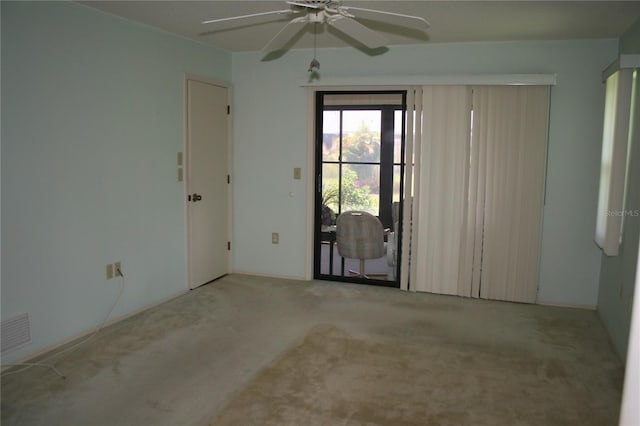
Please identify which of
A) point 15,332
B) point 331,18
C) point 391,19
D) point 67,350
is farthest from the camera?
point 391,19

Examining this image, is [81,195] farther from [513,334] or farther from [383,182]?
[513,334]

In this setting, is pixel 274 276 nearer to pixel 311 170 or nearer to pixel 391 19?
pixel 311 170

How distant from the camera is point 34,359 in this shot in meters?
3.21

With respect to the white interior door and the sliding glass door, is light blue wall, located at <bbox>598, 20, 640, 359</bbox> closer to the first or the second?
the sliding glass door

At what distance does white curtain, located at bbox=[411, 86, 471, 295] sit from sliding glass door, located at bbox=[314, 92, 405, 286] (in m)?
0.25

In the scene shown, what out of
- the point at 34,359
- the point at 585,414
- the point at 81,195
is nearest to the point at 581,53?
the point at 585,414

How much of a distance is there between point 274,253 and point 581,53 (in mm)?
3500

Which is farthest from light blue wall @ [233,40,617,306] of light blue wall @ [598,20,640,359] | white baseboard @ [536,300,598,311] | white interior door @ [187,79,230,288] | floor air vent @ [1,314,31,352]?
floor air vent @ [1,314,31,352]

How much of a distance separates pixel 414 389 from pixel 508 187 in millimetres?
2354

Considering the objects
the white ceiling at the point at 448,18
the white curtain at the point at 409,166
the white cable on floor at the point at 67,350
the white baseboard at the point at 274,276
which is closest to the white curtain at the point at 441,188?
the white curtain at the point at 409,166

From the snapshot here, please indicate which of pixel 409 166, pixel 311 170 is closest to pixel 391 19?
pixel 409 166

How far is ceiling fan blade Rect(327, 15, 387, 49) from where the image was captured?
2.76m

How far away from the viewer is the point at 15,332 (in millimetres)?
3104

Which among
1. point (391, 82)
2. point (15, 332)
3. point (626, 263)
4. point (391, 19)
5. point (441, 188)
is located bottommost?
point (15, 332)
